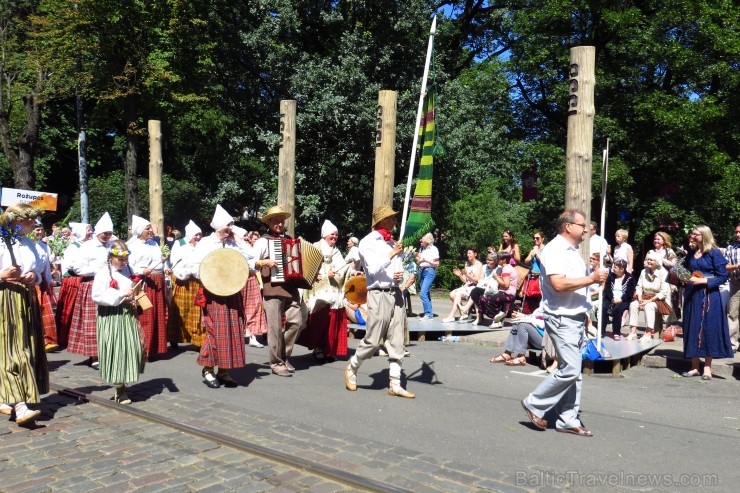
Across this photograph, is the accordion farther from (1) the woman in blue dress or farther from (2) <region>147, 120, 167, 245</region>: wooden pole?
(2) <region>147, 120, 167, 245</region>: wooden pole

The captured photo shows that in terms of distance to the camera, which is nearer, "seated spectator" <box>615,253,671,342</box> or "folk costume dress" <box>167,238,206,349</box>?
"folk costume dress" <box>167,238,206,349</box>

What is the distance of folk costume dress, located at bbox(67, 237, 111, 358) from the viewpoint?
30.2 ft

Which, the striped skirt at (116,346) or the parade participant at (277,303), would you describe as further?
the parade participant at (277,303)

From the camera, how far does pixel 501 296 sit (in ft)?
44.3

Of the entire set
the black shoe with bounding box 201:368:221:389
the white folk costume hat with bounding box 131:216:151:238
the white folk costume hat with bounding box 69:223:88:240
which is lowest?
the black shoe with bounding box 201:368:221:389

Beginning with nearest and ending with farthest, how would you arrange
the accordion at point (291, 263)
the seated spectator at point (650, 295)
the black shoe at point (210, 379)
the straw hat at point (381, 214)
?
the straw hat at point (381, 214) < the black shoe at point (210, 379) < the accordion at point (291, 263) < the seated spectator at point (650, 295)

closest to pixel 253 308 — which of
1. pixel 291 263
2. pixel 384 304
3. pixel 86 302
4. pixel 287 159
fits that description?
pixel 291 263

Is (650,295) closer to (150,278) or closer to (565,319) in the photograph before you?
(565,319)

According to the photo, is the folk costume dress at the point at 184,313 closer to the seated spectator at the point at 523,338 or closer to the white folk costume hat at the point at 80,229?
the white folk costume hat at the point at 80,229

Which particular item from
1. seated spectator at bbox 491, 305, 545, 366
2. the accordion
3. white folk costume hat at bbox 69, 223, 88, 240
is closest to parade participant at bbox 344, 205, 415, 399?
the accordion

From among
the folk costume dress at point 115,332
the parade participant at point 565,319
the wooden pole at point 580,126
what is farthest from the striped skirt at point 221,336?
the wooden pole at point 580,126

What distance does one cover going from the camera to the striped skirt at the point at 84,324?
9195 millimetres

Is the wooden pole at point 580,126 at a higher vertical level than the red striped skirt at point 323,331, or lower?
higher

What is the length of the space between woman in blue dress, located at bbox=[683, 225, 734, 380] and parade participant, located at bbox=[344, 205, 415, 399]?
3.70 meters
